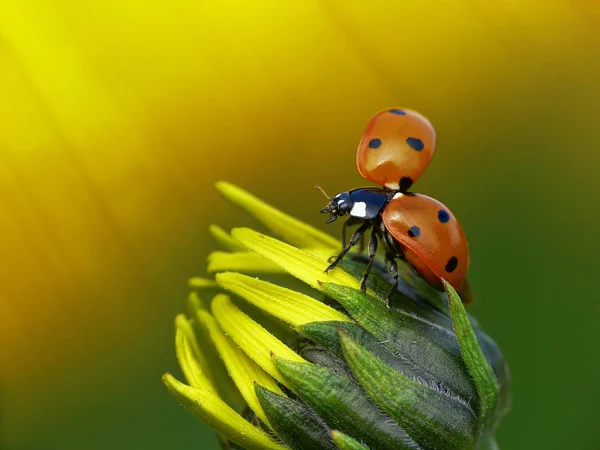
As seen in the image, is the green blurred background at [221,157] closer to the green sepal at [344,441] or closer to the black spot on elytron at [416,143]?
the black spot on elytron at [416,143]

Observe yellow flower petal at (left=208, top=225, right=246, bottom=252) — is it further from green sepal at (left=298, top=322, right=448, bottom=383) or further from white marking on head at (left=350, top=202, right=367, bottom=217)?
green sepal at (left=298, top=322, right=448, bottom=383)

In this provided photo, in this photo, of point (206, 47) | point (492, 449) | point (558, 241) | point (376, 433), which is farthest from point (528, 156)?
point (376, 433)

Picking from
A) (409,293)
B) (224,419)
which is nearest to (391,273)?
(409,293)

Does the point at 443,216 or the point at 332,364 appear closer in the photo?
the point at 332,364

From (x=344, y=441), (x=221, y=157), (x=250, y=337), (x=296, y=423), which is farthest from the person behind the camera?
(x=221, y=157)

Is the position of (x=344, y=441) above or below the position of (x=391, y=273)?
below

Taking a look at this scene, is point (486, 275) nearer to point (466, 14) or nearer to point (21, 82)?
point (466, 14)

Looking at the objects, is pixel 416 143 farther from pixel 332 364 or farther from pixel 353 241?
pixel 332 364
